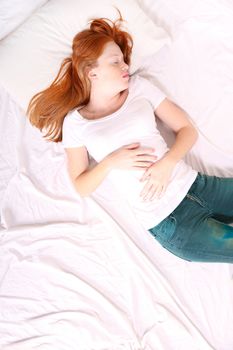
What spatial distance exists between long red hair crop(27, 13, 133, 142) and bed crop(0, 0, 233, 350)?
0.17 feet

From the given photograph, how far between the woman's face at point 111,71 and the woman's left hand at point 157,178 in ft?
0.89

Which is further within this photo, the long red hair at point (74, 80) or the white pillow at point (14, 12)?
the white pillow at point (14, 12)

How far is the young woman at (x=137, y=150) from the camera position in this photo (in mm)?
1189

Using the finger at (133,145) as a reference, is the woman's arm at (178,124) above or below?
above

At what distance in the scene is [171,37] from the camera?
145 cm

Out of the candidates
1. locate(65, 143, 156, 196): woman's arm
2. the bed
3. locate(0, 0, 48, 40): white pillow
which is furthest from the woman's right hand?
locate(0, 0, 48, 40): white pillow

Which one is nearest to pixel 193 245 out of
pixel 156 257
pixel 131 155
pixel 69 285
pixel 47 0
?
pixel 156 257

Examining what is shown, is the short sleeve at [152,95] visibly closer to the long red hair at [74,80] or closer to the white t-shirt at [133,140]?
the white t-shirt at [133,140]

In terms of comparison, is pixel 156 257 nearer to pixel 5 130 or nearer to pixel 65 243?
pixel 65 243

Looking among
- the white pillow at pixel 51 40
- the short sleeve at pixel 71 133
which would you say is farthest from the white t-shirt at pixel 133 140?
the white pillow at pixel 51 40

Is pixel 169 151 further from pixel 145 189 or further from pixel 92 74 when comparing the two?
pixel 92 74

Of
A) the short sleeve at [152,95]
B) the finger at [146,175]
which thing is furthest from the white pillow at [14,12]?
the finger at [146,175]

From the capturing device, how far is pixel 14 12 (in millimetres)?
1399

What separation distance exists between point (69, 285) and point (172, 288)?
1.18ft
